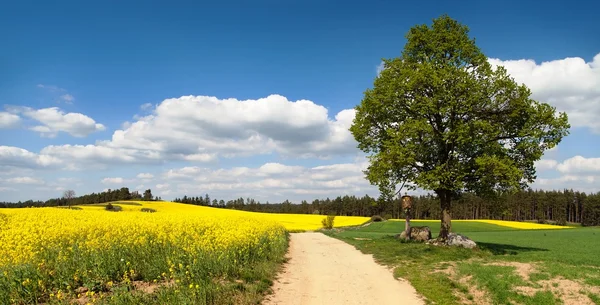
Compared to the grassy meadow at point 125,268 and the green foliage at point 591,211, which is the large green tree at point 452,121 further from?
the green foliage at point 591,211

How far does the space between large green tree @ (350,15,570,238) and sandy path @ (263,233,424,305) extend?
778cm

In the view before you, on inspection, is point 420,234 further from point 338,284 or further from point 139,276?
point 139,276

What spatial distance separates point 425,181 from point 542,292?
11195 mm

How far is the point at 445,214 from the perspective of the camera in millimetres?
25156

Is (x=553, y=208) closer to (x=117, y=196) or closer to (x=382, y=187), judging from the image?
(x=382, y=187)

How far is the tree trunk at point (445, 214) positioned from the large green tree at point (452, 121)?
6cm

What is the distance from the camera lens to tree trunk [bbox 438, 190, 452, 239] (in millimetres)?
25016

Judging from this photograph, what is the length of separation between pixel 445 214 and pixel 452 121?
20.7ft

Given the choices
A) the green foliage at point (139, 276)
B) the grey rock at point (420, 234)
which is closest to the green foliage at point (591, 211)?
the grey rock at point (420, 234)

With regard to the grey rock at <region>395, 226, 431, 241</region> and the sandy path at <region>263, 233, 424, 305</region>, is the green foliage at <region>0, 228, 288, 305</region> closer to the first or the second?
the sandy path at <region>263, 233, 424, 305</region>

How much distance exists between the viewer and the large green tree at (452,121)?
22688 millimetres

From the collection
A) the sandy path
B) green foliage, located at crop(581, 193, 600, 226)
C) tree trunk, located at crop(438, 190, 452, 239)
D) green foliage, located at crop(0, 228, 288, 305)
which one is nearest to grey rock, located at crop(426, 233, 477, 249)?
tree trunk, located at crop(438, 190, 452, 239)

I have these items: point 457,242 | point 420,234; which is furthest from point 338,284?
point 420,234

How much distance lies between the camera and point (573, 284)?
12906 millimetres
